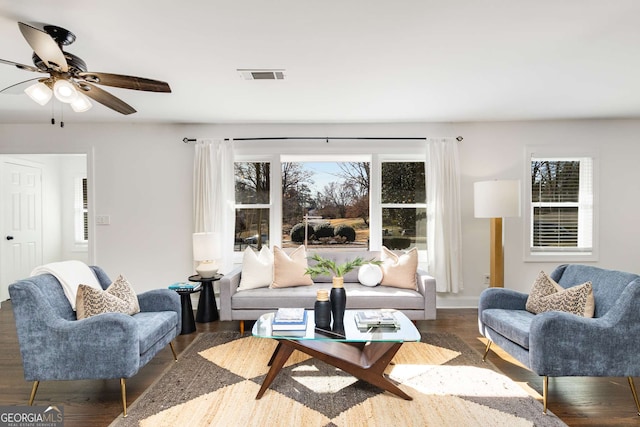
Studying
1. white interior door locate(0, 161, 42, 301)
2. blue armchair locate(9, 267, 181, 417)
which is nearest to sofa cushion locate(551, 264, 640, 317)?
blue armchair locate(9, 267, 181, 417)

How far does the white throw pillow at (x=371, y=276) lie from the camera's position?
370 cm

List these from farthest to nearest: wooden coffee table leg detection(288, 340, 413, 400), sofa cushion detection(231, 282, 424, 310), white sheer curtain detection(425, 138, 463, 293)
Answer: white sheer curtain detection(425, 138, 463, 293) < sofa cushion detection(231, 282, 424, 310) < wooden coffee table leg detection(288, 340, 413, 400)

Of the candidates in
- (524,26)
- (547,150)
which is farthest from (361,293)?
(547,150)

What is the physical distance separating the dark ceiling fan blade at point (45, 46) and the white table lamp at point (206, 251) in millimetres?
2055

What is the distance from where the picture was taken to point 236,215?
466cm

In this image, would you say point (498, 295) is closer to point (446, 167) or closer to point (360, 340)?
point (360, 340)

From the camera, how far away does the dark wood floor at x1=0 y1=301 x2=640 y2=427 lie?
2.09m

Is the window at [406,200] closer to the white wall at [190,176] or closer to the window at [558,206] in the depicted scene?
the white wall at [190,176]

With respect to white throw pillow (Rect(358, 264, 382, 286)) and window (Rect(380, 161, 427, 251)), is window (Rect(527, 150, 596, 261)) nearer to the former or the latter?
window (Rect(380, 161, 427, 251))

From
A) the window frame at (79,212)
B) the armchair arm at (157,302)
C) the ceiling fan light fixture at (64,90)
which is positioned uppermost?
the ceiling fan light fixture at (64,90)

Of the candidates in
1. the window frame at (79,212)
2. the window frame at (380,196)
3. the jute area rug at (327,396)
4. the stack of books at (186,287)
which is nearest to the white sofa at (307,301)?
the stack of books at (186,287)

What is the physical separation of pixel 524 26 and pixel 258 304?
3047mm

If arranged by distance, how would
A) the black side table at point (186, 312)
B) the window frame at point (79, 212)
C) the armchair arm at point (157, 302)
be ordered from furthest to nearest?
the window frame at point (79, 212), the black side table at point (186, 312), the armchair arm at point (157, 302)

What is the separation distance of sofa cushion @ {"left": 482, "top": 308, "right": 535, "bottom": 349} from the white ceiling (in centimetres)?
194
